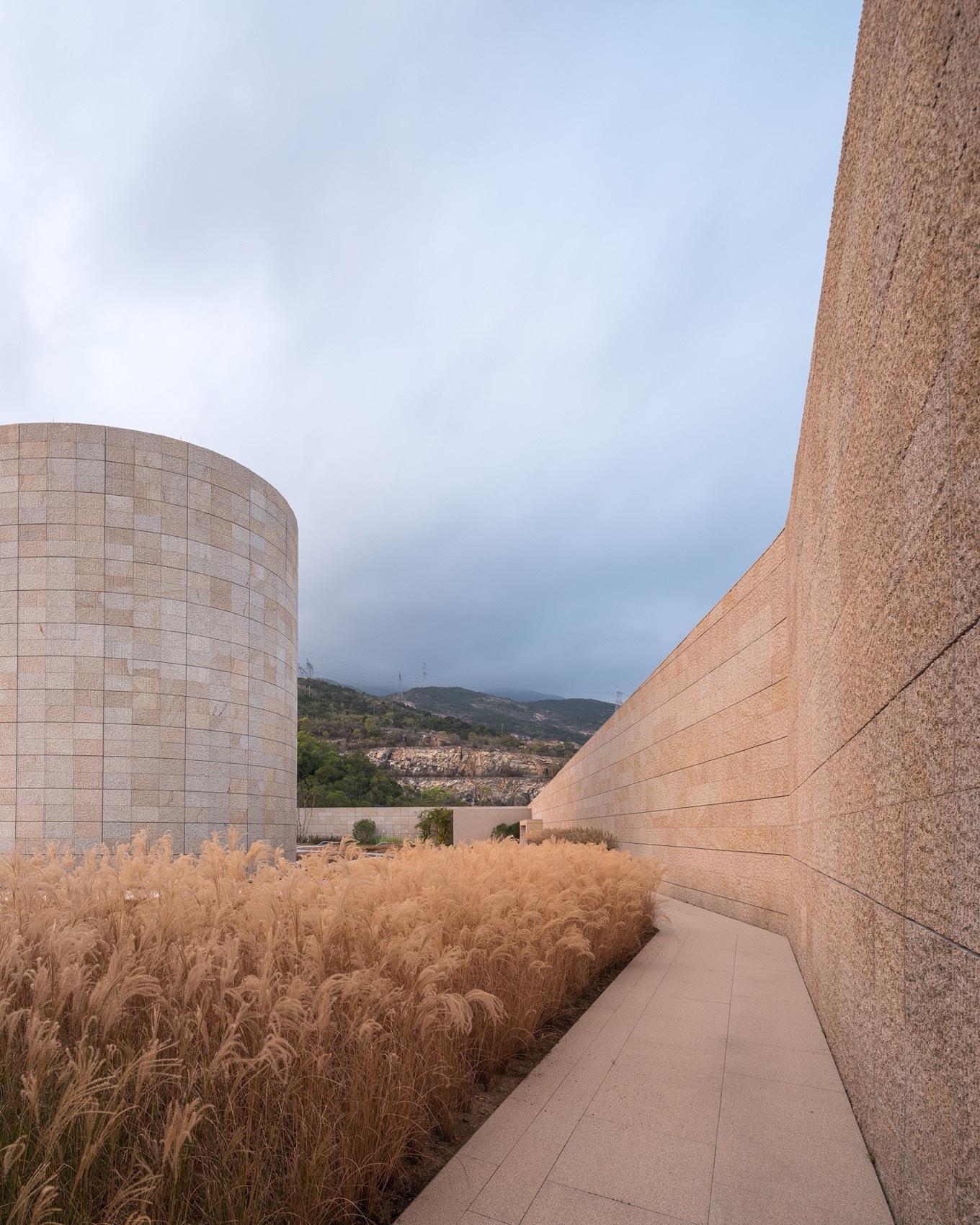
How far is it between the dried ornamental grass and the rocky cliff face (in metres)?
59.2

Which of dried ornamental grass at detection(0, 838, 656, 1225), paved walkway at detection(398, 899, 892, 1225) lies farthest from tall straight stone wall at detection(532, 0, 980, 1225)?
dried ornamental grass at detection(0, 838, 656, 1225)

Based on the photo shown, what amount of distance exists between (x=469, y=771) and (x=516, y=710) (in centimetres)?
7015

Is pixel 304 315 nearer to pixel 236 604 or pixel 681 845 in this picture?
pixel 236 604

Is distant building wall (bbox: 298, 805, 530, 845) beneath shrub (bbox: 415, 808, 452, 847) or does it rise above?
beneath

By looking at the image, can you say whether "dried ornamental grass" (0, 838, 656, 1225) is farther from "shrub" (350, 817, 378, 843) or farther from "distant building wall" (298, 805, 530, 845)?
"distant building wall" (298, 805, 530, 845)

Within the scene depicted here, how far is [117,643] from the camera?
15484 mm

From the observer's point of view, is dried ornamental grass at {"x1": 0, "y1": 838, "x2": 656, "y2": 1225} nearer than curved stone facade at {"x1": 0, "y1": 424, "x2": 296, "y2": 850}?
Yes

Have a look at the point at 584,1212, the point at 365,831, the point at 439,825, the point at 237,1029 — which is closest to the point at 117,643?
the point at 237,1029

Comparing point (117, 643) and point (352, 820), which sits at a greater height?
point (117, 643)

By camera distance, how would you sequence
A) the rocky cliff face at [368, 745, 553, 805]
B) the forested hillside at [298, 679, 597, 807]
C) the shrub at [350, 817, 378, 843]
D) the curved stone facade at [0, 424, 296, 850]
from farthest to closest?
the rocky cliff face at [368, 745, 553, 805], the forested hillside at [298, 679, 597, 807], the shrub at [350, 817, 378, 843], the curved stone facade at [0, 424, 296, 850]

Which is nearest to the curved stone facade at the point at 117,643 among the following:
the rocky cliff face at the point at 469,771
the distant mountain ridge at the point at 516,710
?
the rocky cliff face at the point at 469,771

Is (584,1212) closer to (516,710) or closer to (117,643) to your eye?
(117,643)

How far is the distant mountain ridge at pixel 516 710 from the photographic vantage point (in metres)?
114

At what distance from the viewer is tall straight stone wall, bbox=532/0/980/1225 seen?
1.62 metres
